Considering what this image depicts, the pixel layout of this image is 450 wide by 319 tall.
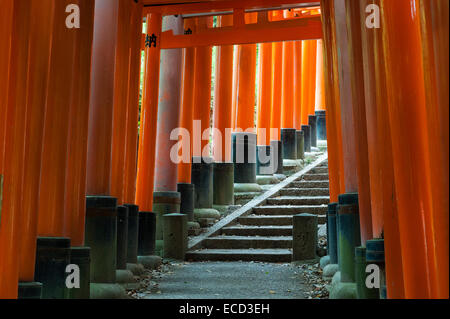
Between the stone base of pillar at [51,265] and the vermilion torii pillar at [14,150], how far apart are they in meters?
1.45

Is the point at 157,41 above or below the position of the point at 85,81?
above

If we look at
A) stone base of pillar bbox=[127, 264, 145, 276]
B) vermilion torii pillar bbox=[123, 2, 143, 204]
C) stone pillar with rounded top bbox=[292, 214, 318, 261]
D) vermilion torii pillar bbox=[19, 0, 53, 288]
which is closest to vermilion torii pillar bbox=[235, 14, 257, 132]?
vermilion torii pillar bbox=[123, 2, 143, 204]

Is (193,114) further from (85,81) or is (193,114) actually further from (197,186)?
(85,81)

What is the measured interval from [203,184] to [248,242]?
2.48 metres

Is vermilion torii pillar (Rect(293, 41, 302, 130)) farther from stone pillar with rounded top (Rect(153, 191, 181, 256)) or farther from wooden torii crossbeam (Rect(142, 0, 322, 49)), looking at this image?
stone pillar with rounded top (Rect(153, 191, 181, 256))

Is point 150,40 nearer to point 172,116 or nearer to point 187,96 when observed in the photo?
Answer: point 172,116

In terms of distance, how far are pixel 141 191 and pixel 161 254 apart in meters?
1.08

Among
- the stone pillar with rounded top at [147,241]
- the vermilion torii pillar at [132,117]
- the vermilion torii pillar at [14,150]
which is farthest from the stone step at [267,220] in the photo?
the vermilion torii pillar at [14,150]

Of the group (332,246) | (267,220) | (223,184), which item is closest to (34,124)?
(332,246)

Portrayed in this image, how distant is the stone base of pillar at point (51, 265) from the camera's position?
6.06 metres

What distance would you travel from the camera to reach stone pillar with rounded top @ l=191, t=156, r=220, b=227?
13602 millimetres

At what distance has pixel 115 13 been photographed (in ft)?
28.1

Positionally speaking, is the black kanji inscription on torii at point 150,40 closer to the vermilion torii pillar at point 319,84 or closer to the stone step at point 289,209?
the stone step at point 289,209
